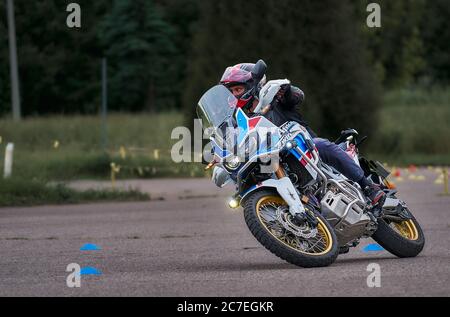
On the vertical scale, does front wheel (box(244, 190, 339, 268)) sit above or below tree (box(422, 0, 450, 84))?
A: above

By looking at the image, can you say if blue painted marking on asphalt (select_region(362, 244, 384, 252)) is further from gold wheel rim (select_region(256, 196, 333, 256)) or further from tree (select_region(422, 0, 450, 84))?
tree (select_region(422, 0, 450, 84))

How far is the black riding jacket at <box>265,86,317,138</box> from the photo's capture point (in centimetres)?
1198

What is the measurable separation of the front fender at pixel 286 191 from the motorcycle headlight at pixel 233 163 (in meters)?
0.25

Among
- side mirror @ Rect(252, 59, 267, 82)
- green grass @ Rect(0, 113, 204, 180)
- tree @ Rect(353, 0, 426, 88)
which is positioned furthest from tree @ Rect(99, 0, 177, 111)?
side mirror @ Rect(252, 59, 267, 82)

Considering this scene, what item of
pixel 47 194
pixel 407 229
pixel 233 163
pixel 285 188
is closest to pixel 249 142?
pixel 233 163

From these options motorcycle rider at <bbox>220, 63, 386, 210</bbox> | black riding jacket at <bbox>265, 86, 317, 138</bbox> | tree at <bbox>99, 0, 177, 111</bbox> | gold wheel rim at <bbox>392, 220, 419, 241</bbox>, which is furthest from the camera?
tree at <bbox>99, 0, 177, 111</bbox>

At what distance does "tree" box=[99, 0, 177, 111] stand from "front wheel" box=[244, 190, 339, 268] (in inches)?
1808

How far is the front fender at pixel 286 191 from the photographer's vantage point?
11039mm

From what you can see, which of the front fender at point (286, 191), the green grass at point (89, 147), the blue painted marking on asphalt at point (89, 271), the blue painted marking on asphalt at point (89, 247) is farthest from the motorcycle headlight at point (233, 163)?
the green grass at point (89, 147)

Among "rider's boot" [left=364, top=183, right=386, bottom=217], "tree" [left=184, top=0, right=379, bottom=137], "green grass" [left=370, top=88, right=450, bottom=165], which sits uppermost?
"rider's boot" [left=364, top=183, right=386, bottom=217]

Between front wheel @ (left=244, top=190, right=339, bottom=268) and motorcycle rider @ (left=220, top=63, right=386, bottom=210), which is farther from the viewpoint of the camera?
motorcycle rider @ (left=220, top=63, right=386, bottom=210)

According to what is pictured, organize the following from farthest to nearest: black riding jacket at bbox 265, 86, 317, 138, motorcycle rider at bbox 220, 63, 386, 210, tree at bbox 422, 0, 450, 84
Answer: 1. tree at bbox 422, 0, 450, 84
2. black riding jacket at bbox 265, 86, 317, 138
3. motorcycle rider at bbox 220, 63, 386, 210

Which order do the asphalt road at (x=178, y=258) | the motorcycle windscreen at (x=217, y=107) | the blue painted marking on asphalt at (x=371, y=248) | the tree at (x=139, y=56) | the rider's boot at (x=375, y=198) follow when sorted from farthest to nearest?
the tree at (x=139, y=56) → the blue painted marking on asphalt at (x=371, y=248) → the rider's boot at (x=375, y=198) → the motorcycle windscreen at (x=217, y=107) → the asphalt road at (x=178, y=258)

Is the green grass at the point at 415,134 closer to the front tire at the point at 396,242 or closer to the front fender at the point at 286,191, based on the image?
the front tire at the point at 396,242
